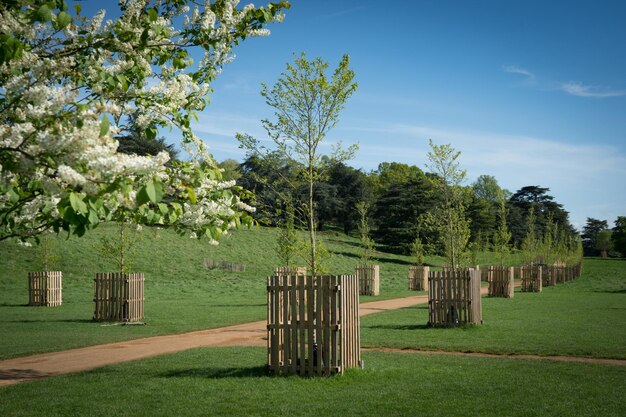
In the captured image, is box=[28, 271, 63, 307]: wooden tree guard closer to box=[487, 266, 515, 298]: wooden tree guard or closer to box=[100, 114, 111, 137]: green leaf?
box=[487, 266, 515, 298]: wooden tree guard

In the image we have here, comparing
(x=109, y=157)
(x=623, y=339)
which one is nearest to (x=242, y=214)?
(x=109, y=157)

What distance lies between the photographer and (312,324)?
1018 cm

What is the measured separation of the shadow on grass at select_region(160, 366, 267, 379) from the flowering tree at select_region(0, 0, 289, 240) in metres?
5.15

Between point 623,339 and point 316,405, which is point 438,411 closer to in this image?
point 316,405

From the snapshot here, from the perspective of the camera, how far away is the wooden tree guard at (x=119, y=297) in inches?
795

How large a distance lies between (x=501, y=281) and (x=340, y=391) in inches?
1001

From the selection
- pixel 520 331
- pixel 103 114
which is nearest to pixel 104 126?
pixel 103 114

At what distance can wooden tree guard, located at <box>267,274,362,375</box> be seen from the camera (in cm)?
1008

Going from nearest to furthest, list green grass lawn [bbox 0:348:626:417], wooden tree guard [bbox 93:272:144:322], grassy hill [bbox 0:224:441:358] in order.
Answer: green grass lawn [bbox 0:348:626:417] → grassy hill [bbox 0:224:441:358] → wooden tree guard [bbox 93:272:144:322]

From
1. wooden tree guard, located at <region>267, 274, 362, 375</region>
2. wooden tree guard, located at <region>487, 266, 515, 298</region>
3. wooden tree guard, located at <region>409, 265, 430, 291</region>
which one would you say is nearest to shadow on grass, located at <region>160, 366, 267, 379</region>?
wooden tree guard, located at <region>267, 274, 362, 375</region>

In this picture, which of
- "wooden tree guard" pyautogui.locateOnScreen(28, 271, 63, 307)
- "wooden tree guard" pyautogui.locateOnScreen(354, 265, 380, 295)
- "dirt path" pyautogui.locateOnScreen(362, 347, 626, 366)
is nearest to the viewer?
"dirt path" pyautogui.locateOnScreen(362, 347, 626, 366)

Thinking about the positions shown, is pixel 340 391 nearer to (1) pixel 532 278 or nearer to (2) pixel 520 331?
(2) pixel 520 331

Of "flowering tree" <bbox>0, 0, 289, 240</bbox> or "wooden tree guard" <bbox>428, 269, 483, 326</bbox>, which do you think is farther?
"wooden tree guard" <bbox>428, 269, 483, 326</bbox>

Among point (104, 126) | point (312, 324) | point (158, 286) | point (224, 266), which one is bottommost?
point (158, 286)
